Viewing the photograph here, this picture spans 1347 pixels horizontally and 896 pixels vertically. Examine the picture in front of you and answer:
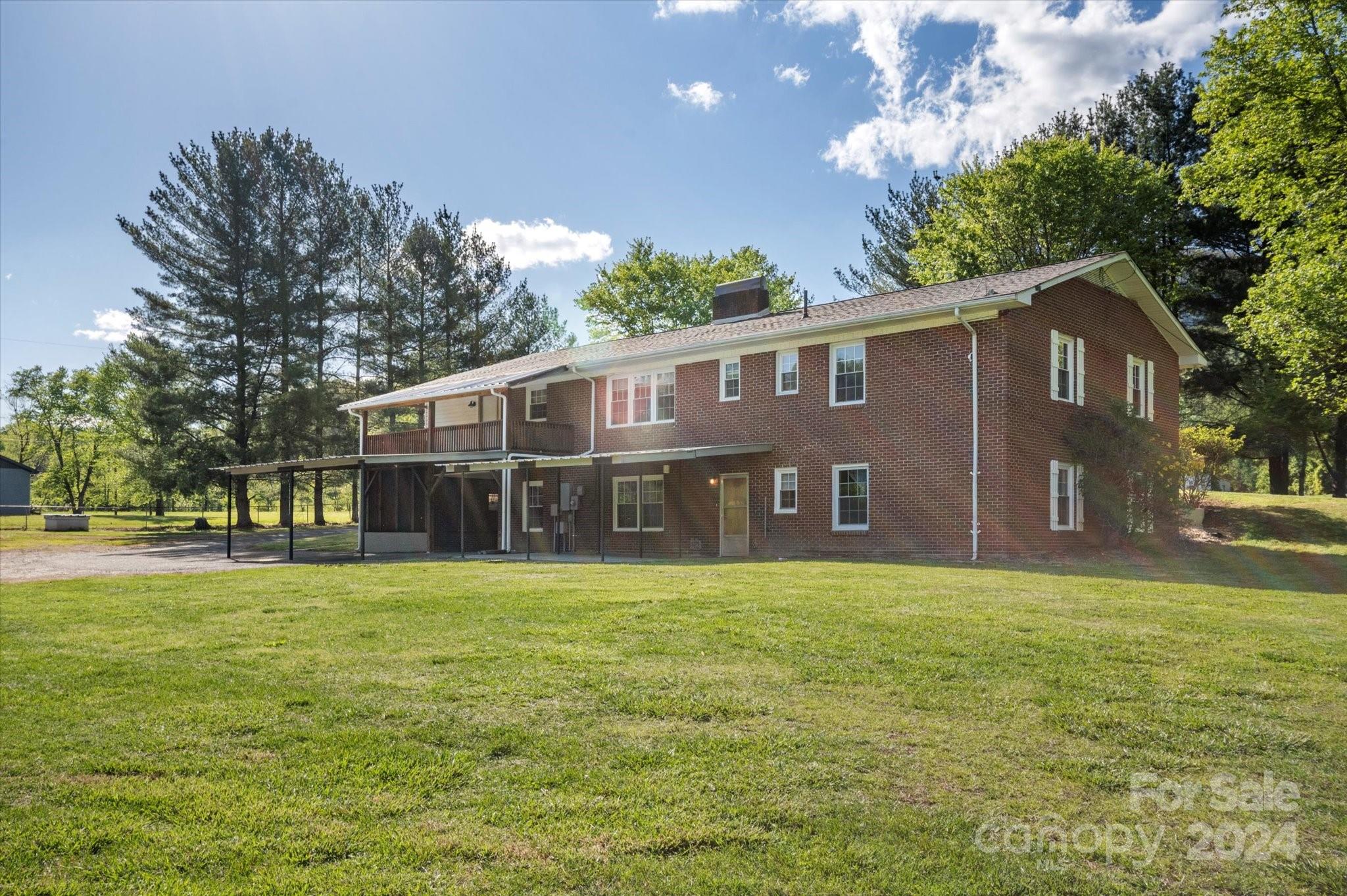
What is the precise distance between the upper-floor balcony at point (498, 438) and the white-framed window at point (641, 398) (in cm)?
171

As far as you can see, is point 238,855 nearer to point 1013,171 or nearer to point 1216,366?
point 1013,171

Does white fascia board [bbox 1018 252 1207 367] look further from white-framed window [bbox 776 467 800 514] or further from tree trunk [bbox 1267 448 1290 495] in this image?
tree trunk [bbox 1267 448 1290 495]

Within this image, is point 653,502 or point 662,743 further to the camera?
point 653,502

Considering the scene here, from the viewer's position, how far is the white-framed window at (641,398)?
22641 mm

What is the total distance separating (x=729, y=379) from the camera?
840 inches

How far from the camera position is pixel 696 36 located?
695 inches

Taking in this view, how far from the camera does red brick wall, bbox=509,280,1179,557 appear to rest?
667 inches

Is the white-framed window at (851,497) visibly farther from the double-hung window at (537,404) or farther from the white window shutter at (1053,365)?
the double-hung window at (537,404)

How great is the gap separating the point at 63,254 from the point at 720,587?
111ft

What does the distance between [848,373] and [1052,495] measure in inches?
187

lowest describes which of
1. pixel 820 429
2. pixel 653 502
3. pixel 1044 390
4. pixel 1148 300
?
pixel 653 502

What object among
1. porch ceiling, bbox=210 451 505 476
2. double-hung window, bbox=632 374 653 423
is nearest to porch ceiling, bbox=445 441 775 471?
double-hung window, bbox=632 374 653 423

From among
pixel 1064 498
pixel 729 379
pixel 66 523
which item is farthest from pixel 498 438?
pixel 66 523

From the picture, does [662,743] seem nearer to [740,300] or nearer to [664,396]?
[664,396]
